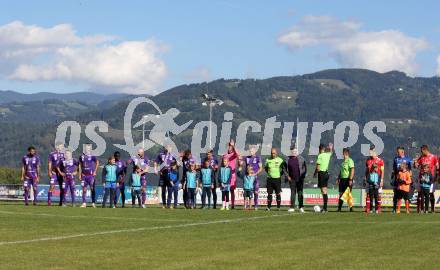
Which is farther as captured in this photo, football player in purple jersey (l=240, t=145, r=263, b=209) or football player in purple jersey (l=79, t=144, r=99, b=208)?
football player in purple jersey (l=79, t=144, r=99, b=208)

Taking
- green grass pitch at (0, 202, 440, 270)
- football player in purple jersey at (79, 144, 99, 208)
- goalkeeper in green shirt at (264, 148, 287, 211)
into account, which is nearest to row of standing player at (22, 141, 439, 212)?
football player in purple jersey at (79, 144, 99, 208)

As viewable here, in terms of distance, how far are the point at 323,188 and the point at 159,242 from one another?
14928 mm

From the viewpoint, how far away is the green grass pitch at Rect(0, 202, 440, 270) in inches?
542

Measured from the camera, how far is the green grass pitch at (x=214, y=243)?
13766mm

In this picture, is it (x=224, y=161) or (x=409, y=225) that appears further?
(x=224, y=161)

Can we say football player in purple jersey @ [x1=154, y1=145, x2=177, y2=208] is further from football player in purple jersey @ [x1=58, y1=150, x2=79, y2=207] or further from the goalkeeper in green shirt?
the goalkeeper in green shirt

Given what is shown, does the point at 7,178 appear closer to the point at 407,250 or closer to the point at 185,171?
the point at 185,171

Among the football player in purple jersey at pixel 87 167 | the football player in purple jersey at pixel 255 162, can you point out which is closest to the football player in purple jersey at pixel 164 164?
the football player in purple jersey at pixel 87 167

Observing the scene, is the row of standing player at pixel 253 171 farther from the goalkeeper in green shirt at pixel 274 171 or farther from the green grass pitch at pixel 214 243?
the green grass pitch at pixel 214 243

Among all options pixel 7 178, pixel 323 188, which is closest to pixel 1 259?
pixel 323 188

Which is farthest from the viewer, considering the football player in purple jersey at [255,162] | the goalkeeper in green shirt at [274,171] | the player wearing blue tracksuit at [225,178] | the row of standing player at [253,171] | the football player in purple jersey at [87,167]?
the football player in purple jersey at [87,167]

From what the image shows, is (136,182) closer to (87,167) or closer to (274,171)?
(87,167)

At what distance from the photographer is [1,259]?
13883 millimetres

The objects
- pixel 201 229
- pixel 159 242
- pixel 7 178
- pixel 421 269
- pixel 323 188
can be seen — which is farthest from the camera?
pixel 7 178
